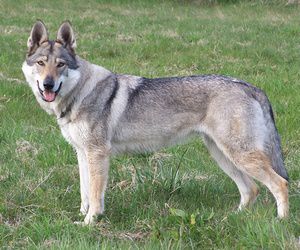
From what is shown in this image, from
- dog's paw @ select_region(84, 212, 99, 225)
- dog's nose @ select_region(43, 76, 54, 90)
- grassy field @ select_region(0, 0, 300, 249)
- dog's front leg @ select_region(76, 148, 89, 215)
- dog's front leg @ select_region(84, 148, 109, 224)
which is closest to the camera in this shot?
grassy field @ select_region(0, 0, 300, 249)

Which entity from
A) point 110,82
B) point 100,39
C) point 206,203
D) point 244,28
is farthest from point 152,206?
point 244,28

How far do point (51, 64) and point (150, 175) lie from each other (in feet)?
4.23

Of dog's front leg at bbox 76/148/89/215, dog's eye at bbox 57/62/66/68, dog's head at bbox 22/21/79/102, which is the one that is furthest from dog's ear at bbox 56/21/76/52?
dog's front leg at bbox 76/148/89/215

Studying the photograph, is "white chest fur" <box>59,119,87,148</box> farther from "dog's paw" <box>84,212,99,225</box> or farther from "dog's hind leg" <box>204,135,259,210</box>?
"dog's hind leg" <box>204,135,259,210</box>

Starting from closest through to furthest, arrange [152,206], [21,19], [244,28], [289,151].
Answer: [152,206] → [289,151] → [244,28] → [21,19]

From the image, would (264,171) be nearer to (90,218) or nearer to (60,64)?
(90,218)

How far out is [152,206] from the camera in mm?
4469

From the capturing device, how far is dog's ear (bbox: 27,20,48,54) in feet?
15.8

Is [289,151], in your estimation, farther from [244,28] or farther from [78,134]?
[244,28]

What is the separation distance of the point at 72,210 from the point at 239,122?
155 cm

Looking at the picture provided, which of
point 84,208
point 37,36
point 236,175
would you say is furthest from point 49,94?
point 236,175

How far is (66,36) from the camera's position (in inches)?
192

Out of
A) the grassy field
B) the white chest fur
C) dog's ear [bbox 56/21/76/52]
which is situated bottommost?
the grassy field

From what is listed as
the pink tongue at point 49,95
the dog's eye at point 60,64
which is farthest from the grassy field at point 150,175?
the dog's eye at point 60,64
